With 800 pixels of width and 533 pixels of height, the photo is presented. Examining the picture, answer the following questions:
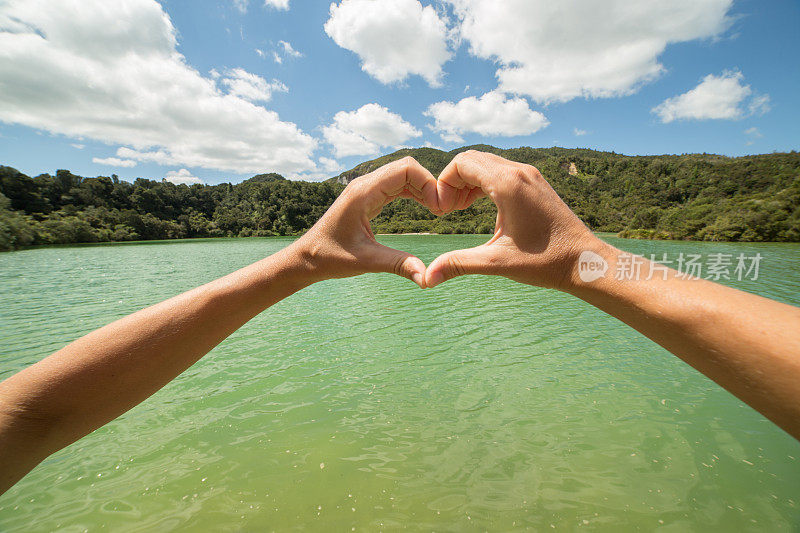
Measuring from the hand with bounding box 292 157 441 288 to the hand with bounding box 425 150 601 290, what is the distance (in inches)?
14.4

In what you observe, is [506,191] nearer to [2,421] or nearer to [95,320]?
[2,421]

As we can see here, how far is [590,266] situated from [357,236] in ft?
4.17

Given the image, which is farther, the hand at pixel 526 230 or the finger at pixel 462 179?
the finger at pixel 462 179

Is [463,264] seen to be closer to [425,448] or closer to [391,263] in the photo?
[391,263]

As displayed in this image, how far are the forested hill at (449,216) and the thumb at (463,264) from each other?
210 feet

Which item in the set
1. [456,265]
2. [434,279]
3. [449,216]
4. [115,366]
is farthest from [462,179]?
[449,216]

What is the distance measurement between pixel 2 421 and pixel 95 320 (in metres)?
14.6

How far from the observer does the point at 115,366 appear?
126cm

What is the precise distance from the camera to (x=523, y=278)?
1.86 m

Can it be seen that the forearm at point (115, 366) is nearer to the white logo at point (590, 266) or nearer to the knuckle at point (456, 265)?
the knuckle at point (456, 265)

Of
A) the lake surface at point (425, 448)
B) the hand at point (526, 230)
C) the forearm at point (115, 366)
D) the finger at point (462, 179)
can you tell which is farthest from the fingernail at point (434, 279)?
the lake surface at point (425, 448)

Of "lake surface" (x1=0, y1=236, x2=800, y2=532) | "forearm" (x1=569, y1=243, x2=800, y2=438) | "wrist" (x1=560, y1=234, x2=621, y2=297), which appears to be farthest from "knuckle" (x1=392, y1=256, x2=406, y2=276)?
"lake surface" (x1=0, y1=236, x2=800, y2=532)

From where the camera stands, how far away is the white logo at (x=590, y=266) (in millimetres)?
1504

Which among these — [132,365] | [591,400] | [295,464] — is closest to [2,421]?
[132,365]
